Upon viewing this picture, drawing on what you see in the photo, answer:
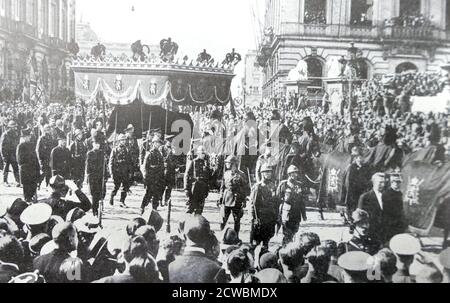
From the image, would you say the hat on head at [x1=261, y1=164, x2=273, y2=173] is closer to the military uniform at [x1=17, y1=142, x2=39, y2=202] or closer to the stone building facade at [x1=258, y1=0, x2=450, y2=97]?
the stone building facade at [x1=258, y1=0, x2=450, y2=97]

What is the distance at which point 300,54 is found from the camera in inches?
243

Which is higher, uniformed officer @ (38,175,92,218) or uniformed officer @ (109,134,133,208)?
uniformed officer @ (109,134,133,208)

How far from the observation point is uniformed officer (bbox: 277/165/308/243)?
5793 millimetres

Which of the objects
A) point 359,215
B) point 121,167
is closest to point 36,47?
point 121,167

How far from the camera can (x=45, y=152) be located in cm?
638

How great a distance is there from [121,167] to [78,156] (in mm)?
660

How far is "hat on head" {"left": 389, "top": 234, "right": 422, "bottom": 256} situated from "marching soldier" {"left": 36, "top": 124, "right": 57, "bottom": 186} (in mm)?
4703

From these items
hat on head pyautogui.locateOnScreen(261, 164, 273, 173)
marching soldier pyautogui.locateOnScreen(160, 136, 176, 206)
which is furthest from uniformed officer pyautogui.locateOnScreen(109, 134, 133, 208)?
hat on head pyautogui.locateOnScreen(261, 164, 273, 173)

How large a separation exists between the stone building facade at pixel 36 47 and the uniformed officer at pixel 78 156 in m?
0.90

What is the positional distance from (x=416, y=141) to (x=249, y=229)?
2395 millimetres

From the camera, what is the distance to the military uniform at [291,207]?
19.0 feet

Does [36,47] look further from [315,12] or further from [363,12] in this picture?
[363,12]

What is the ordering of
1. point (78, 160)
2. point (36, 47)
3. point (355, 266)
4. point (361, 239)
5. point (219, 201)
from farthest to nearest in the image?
point (36, 47) < point (78, 160) < point (219, 201) < point (361, 239) < point (355, 266)

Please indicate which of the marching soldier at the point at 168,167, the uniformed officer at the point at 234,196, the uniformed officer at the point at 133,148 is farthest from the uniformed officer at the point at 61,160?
the uniformed officer at the point at 234,196
